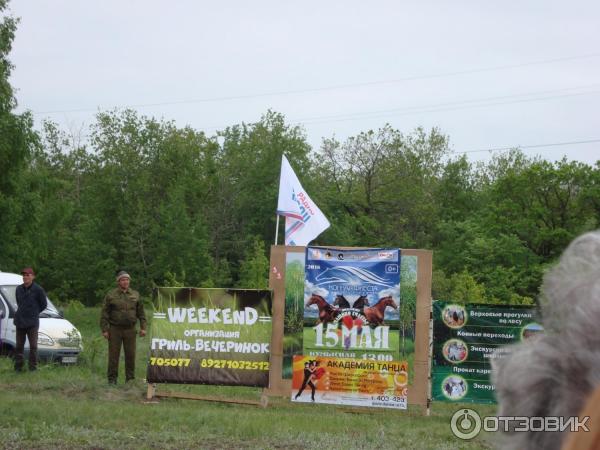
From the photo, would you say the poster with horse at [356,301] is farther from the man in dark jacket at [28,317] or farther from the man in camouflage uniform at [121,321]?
the man in dark jacket at [28,317]

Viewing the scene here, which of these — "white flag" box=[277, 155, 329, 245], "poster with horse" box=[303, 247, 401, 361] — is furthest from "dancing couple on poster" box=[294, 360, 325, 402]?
"white flag" box=[277, 155, 329, 245]

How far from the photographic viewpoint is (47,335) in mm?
16891

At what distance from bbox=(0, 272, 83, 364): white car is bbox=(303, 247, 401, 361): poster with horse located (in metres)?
6.62

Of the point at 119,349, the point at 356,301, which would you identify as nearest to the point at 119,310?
the point at 119,349

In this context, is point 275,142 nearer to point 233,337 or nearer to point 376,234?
point 376,234

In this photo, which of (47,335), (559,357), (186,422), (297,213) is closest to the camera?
(559,357)

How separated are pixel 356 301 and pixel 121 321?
4.63 meters

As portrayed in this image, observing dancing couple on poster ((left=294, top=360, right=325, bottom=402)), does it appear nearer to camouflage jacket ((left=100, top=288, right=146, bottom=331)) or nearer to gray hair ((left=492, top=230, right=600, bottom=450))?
camouflage jacket ((left=100, top=288, right=146, bottom=331))

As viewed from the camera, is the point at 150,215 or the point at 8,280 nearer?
the point at 8,280

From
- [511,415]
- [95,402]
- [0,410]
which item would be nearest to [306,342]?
[95,402]

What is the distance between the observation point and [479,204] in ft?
202

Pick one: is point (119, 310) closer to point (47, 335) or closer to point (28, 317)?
point (28, 317)

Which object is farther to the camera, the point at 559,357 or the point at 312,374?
the point at 312,374

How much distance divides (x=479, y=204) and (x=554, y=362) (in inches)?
2427
